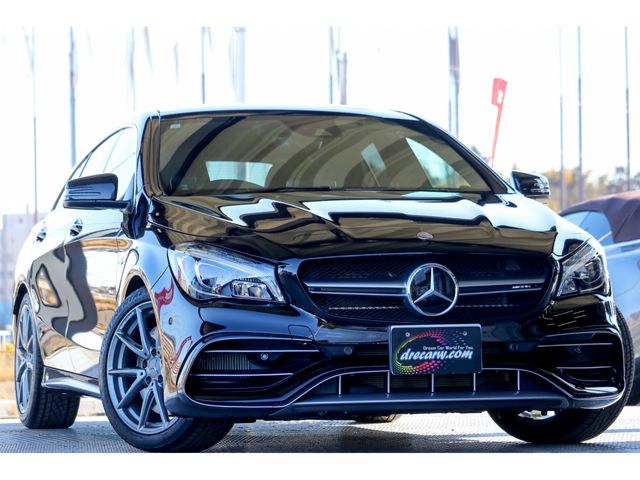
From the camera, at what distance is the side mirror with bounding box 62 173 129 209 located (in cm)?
669

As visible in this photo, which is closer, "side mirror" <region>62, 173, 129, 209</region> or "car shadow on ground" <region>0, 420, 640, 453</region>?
"car shadow on ground" <region>0, 420, 640, 453</region>

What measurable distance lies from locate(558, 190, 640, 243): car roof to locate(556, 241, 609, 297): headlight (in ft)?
11.2

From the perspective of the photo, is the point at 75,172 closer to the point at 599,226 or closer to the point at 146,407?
the point at 146,407

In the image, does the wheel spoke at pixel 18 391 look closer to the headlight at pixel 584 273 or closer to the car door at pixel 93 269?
the car door at pixel 93 269

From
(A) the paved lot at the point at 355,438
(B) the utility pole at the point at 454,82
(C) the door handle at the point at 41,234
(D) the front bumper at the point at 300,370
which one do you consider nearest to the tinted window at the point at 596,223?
(A) the paved lot at the point at 355,438

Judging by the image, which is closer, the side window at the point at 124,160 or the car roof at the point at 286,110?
the side window at the point at 124,160

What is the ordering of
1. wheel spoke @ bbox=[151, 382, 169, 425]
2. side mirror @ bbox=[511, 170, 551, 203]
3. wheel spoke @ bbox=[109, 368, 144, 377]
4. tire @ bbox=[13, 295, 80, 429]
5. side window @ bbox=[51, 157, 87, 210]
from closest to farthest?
wheel spoke @ bbox=[151, 382, 169, 425], wheel spoke @ bbox=[109, 368, 144, 377], side mirror @ bbox=[511, 170, 551, 203], tire @ bbox=[13, 295, 80, 429], side window @ bbox=[51, 157, 87, 210]

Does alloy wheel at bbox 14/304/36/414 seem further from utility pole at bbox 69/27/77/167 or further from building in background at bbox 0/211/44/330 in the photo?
utility pole at bbox 69/27/77/167

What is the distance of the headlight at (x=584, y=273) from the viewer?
5926 millimetres

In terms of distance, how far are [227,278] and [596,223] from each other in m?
4.97

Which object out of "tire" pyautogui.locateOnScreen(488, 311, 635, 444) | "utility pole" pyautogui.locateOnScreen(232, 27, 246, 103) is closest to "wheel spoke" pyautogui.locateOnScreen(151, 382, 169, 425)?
"tire" pyautogui.locateOnScreen(488, 311, 635, 444)

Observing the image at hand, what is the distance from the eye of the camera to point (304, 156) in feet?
23.9

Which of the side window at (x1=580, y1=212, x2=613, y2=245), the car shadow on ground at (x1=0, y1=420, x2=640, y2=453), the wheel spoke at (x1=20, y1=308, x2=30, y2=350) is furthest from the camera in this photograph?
the side window at (x1=580, y1=212, x2=613, y2=245)

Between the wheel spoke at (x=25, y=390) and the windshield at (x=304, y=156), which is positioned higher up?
the windshield at (x=304, y=156)
